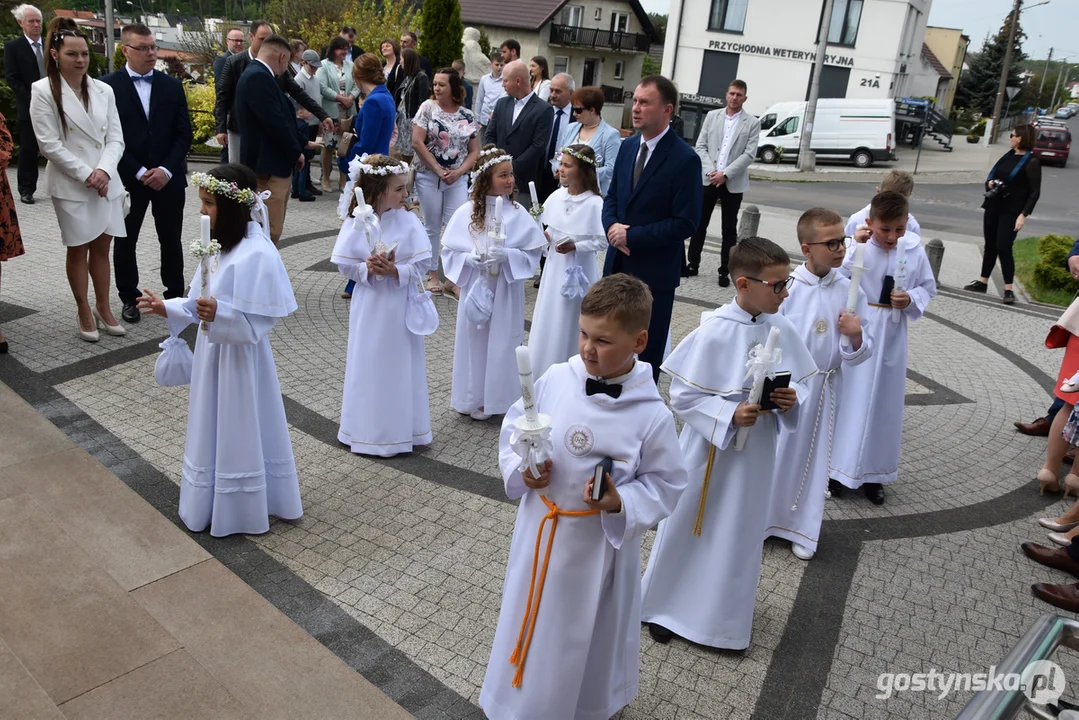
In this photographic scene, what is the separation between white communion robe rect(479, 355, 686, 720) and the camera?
127 inches

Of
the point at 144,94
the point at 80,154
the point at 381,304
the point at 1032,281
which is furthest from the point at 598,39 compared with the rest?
the point at 381,304

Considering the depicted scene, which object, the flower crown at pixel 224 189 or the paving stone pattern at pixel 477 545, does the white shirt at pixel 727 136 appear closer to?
the paving stone pattern at pixel 477 545

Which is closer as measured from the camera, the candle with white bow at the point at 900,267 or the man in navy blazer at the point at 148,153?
the candle with white bow at the point at 900,267

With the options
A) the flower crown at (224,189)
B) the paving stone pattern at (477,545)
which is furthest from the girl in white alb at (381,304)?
the flower crown at (224,189)

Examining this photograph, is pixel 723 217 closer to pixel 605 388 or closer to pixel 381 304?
pixel 381 304

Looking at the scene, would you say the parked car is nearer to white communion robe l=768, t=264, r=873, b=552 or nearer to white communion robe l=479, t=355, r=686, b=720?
white communion robe l=768, t=264, r=873, b=552

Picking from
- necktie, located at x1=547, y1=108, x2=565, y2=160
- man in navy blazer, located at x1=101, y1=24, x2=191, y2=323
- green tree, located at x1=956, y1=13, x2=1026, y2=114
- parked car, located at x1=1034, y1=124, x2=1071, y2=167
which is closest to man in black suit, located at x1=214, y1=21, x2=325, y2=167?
man in navy blazer, located at x1=101, y1=24, x2=191, y2=323

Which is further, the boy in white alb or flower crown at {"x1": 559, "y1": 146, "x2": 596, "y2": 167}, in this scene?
flower crown at {"x1": 559, "y1": 146, "x2": 596, "y2": 167}

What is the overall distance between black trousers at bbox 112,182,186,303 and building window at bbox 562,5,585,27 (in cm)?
4614

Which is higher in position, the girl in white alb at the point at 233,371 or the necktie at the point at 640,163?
the necktie at the point at 640,163

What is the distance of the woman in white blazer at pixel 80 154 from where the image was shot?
7051mm

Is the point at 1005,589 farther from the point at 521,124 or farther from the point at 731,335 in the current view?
the point at 521,124

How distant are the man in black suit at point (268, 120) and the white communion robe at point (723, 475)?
605 cm

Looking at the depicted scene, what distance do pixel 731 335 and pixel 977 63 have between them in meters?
78.5
